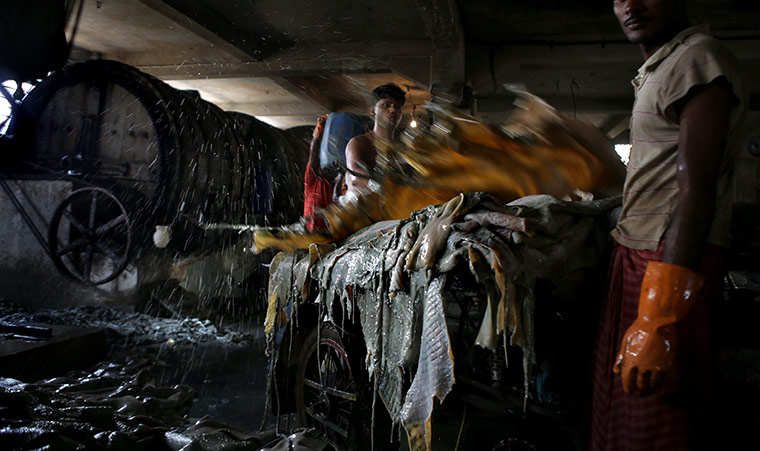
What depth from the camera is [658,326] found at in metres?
1.38

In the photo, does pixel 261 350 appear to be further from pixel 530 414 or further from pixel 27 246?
pixel 27 246

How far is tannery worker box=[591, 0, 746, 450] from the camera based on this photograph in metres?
1.37

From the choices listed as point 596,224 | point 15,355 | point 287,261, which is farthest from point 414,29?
point 15,355

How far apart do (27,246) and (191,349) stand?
4.04 meters

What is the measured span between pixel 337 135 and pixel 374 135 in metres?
1.45

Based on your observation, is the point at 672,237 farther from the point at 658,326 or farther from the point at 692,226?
the point at 658,326

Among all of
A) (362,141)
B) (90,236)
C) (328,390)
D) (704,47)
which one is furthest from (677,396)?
(90,236)

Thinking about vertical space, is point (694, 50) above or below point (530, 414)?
above

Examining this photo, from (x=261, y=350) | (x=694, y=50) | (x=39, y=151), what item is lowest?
(x=261, y=350)

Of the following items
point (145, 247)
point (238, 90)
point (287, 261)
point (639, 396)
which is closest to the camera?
point (639, 396)

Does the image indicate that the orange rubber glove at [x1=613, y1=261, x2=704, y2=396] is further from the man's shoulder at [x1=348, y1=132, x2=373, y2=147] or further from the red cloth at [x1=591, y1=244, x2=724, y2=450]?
the man's shoulder at [x1=348, y1=132, x2=373, y2=147]

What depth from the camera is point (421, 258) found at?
1.97m

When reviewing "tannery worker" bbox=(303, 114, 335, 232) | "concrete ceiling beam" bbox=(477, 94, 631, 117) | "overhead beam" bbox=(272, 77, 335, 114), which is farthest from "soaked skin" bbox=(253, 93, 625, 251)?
"overhead beam" bbox=(272, 77, 335, 114)

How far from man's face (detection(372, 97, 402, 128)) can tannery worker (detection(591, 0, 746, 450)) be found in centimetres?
263
